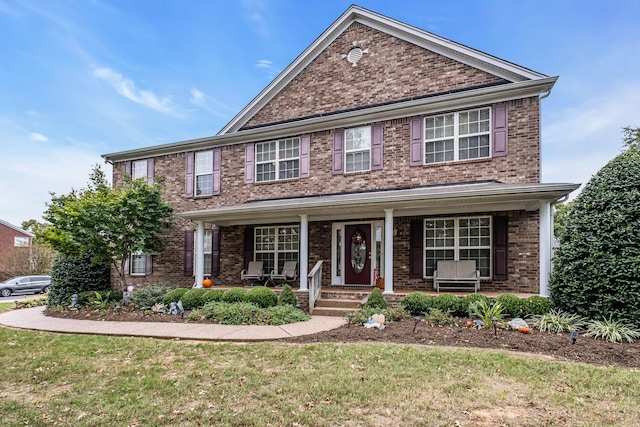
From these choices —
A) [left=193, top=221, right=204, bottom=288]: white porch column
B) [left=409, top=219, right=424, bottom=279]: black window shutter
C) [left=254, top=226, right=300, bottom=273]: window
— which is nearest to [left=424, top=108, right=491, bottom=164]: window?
[left=409, top=219, right=424, bottom=279]: black window shutter

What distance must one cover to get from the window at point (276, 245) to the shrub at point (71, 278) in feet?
18.7

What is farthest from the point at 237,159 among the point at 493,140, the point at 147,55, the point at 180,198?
the point at 493,140

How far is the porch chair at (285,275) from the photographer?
12.4 m

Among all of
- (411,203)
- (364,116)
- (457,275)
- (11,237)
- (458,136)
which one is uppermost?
(364,116)

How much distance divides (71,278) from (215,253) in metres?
4.73

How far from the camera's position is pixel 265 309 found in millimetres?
A: 9648

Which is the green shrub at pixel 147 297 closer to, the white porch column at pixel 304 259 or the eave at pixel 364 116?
the white porch column at pixel 304 259

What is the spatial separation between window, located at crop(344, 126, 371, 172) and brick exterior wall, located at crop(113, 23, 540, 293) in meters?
0.32

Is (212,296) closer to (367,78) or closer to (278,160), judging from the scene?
(278,160)

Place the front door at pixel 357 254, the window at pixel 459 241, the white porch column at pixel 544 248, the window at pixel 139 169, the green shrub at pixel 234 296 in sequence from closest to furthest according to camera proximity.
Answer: the white porch column at pixel 544 248, the window at pixel 459 241, the green shrub at pixel 234 296, the front door at pixel 357 254, the window at pixel 139 169

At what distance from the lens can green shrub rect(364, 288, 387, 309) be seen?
9039mm

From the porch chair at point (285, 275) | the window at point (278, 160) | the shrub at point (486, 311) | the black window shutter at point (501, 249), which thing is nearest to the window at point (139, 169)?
the window at point (278, 160)

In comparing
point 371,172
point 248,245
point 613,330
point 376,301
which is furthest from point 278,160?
point 613,330

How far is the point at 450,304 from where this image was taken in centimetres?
850
